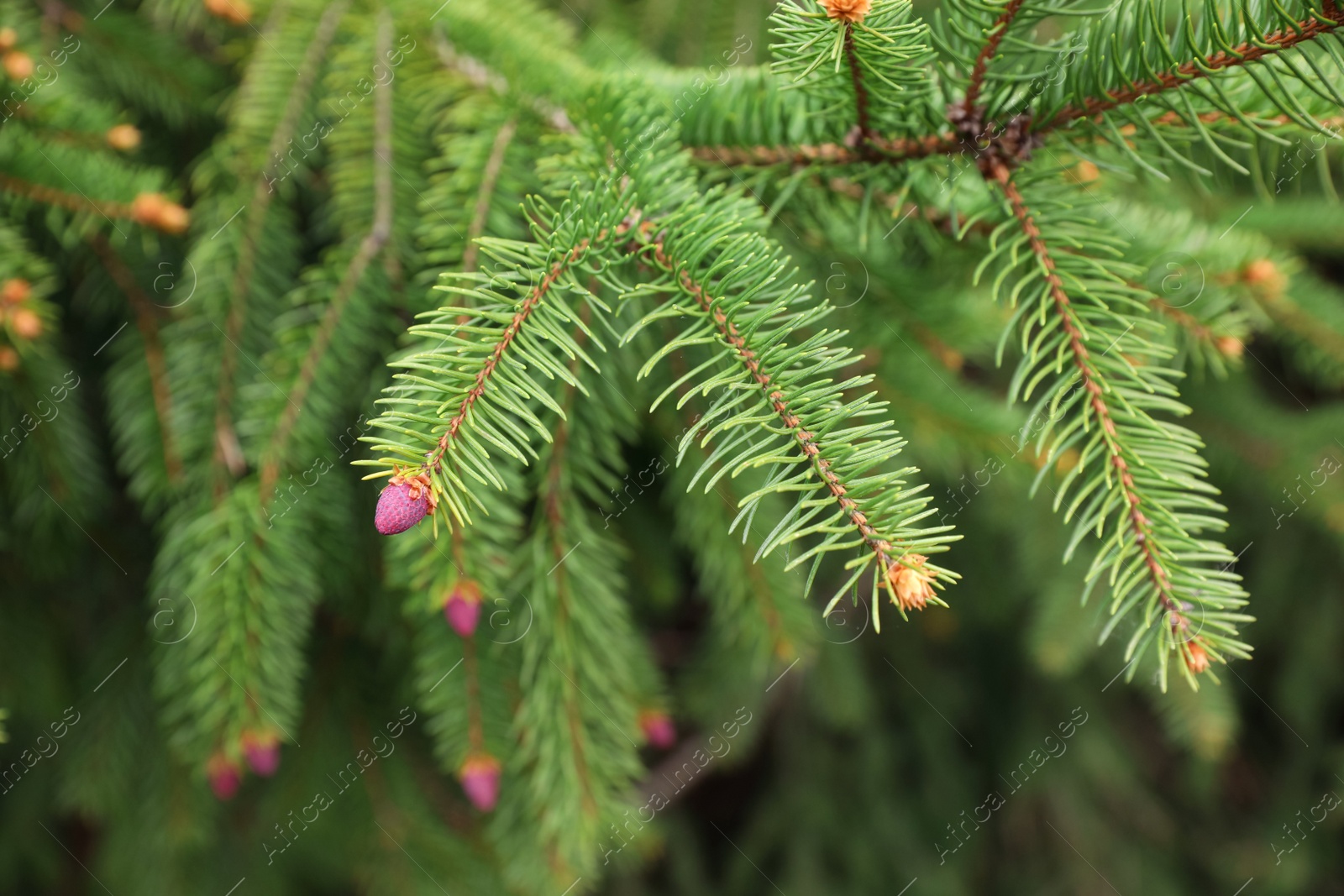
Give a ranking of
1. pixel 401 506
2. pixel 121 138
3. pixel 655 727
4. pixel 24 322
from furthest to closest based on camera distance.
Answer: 1. pixel 655 727
2. pixel 121 138
3. pixel 24 322
4. pixel 401 506

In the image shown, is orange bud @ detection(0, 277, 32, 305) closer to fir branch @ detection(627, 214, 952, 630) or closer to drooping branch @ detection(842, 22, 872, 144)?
fir branch @ detection(627, 214, 952, 630)

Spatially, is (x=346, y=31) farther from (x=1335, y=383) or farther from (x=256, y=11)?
(x=1335, y=383)

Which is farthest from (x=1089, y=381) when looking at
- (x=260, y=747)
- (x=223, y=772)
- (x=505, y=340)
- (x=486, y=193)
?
(x=223, y=772)

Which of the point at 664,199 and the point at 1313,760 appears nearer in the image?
the point at 664,199

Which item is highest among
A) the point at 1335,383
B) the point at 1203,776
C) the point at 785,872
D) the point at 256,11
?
the point at 256,11

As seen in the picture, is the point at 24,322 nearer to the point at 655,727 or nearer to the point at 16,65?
the point at 16,65

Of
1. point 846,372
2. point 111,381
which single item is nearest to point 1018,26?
point 846,372

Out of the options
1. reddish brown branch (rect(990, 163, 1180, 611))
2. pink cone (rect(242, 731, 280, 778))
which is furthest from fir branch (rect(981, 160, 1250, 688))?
pink cone (rect(242, 731, 280, 778))
